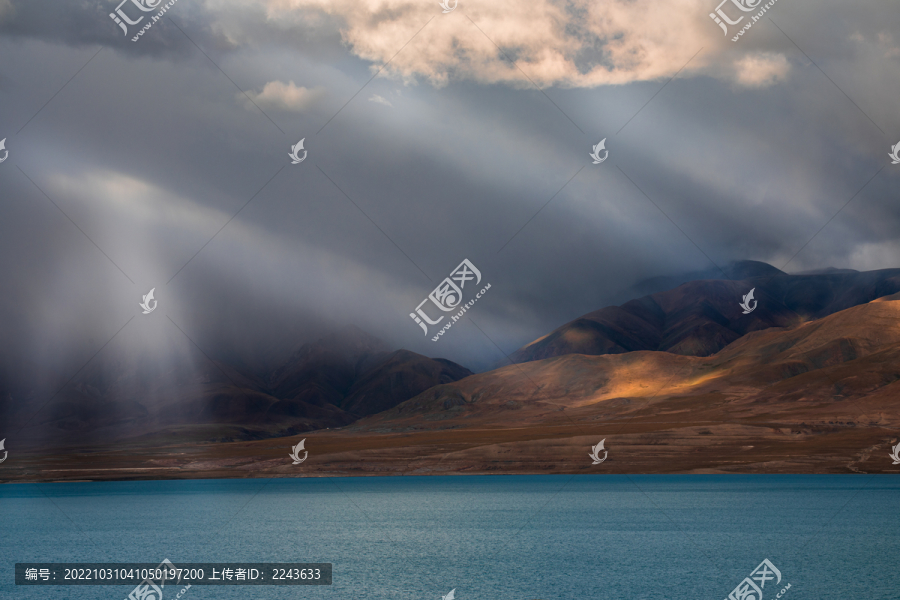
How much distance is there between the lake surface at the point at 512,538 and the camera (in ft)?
168

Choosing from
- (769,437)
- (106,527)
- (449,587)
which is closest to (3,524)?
(106,527)

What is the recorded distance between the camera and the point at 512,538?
252 ft

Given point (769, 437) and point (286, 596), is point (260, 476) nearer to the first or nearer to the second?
point (769, 437)

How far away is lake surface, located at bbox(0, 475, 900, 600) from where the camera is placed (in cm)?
5122

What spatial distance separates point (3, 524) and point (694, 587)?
325 feet

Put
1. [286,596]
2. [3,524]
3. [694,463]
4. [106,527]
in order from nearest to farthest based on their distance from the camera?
[286,596], [106,527], [3,524], [694,463]

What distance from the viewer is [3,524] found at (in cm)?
10294

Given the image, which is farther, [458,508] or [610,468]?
[610,468]

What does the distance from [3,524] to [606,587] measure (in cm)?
9354

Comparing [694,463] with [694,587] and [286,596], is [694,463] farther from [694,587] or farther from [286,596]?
[286,596]

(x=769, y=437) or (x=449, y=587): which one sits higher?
(x=769, y=437)

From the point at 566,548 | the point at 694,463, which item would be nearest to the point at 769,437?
the point at 694,463

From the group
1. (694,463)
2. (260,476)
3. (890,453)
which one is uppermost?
(260,476)

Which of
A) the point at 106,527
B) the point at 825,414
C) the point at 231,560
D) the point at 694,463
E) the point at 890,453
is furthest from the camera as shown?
the point at 825,414
